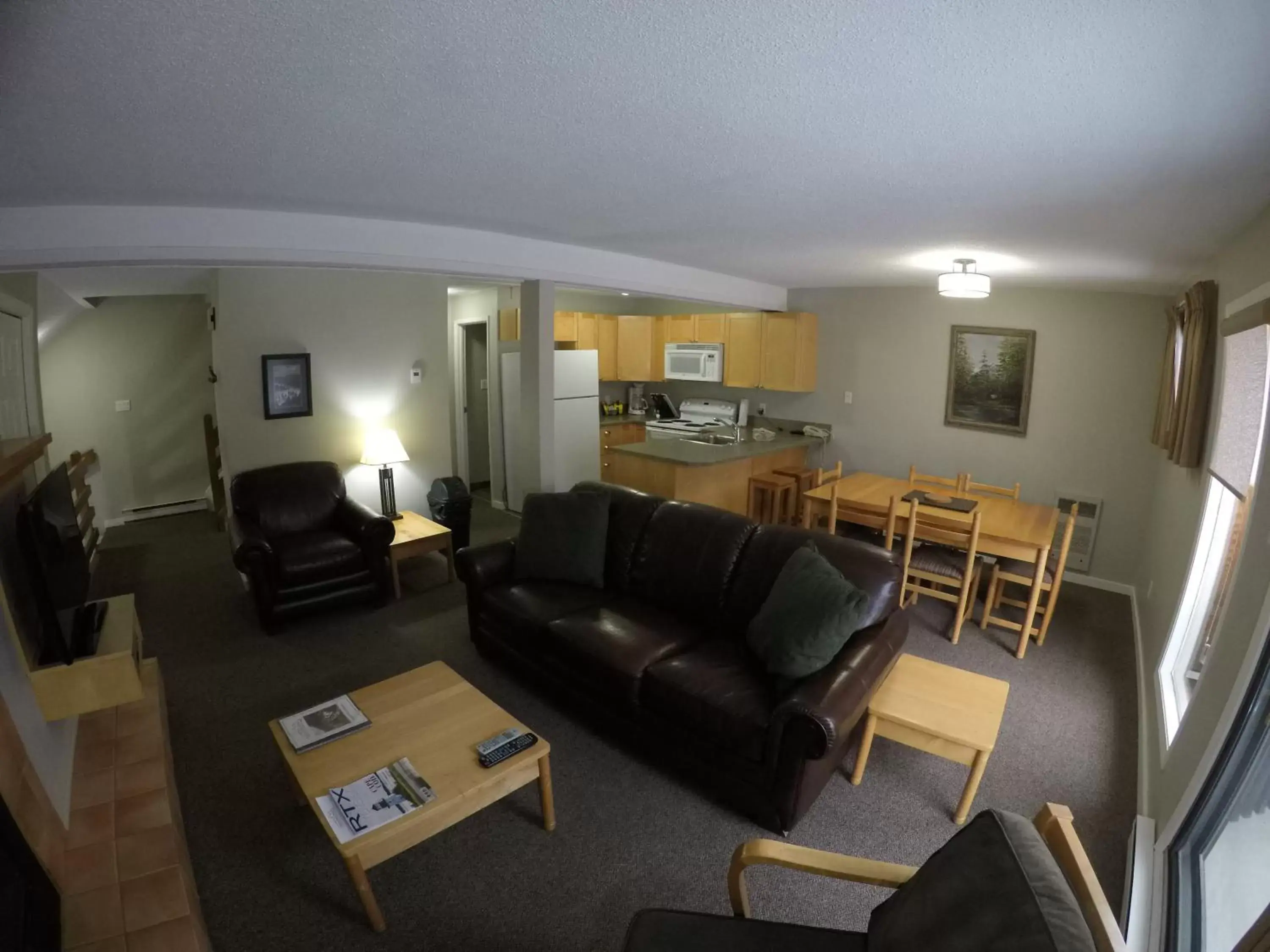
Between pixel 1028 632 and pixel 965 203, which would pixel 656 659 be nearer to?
pixel 965 203

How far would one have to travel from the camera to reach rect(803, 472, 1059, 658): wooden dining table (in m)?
3.51

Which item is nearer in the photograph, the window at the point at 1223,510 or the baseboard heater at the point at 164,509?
the window at the point at 1223,510

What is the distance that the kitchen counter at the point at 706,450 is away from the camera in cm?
473

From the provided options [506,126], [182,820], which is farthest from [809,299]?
[182,820]

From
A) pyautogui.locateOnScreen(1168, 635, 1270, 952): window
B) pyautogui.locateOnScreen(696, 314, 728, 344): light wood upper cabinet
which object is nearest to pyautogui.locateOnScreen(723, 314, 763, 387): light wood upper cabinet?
pyautogui.locateOnScreen(696, 314, 728, 344): light wood upper cabinet

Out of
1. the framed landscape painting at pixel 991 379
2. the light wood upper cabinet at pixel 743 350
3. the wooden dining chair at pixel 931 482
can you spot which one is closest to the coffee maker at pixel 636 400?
the light wood upper cabinet at pixel 743 350

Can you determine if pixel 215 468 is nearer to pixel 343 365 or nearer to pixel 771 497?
pixel 343 365

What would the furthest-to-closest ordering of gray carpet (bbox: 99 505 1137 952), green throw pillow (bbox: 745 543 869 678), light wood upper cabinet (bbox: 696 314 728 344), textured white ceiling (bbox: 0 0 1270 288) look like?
light wood upper cabinet (bbox: 696 314 728 344), green throw pillow (bbox: 745 543 869 678), gray carpet (bbox: 99 505 1137 952), textured white ceiling (bbox: 0 0 1270 288)

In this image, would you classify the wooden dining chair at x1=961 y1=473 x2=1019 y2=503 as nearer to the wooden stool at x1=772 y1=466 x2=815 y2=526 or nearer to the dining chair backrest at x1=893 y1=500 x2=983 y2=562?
the dining chair backrest at x1=893 y1=500 x2=983 y2=562

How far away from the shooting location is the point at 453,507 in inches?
185

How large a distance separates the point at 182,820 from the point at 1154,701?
4.01 m

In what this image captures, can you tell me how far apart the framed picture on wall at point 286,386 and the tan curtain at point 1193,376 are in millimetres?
5234

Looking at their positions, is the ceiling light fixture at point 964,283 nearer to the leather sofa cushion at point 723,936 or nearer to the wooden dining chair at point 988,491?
the wooden dining chair at point 988,491

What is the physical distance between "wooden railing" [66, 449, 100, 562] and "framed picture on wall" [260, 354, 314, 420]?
1.72m
